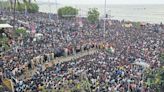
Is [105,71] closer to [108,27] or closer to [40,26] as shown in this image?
[40,26]

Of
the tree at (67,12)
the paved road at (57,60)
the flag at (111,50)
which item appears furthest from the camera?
the tree at (67,12)

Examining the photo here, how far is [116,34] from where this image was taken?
50656 mm

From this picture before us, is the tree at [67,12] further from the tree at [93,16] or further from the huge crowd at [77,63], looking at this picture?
the huge crowd at [77,63]

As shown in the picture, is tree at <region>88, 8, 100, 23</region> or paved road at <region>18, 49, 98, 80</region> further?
tree at <region>88, 8, 100, 23</region>

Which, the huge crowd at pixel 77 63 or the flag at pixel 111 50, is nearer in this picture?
the huge crowd at pixel 77 63

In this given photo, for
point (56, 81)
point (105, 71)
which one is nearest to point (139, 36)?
point (105, 71)

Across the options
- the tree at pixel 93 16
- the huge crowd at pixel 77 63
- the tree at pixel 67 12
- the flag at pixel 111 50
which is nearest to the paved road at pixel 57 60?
the huge crowd at pixel 77 63

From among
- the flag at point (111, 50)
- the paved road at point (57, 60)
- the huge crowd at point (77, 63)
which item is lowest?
the paved road at point (57, 60)

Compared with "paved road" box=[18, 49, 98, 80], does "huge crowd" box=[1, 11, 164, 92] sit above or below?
above

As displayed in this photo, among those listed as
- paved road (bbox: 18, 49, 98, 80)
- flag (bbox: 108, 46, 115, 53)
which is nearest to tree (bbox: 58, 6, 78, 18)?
paved road (bbox: 18, 49, 98, 80)

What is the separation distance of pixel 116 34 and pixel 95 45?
1103cm

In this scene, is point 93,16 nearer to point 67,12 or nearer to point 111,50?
point 67,12

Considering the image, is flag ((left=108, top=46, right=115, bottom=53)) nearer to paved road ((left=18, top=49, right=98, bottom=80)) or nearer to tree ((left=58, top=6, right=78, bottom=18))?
paved road ((left=18, top=49, right=98, bottom=80))

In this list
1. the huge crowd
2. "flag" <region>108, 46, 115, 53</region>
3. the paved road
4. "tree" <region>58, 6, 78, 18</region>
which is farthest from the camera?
"tree" <region>58, 6, 78, 18</region>
